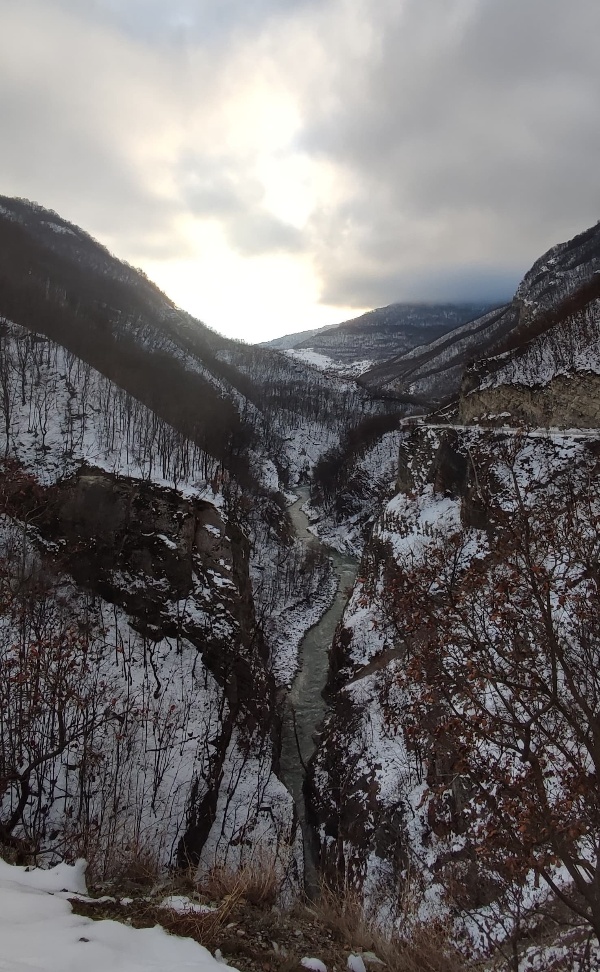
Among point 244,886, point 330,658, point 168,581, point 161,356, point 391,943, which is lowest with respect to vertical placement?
point 330,658

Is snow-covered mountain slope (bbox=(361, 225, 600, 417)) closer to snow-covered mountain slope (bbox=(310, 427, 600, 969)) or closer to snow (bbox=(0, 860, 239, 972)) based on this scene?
snow-covered mountain slope (bbox=(310, 427, 600, 969))

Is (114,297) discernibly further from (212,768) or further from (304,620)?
(212,768)

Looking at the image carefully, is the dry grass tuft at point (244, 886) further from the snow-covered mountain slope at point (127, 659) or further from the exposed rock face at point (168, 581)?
the exposed rock face at point (168, 581)

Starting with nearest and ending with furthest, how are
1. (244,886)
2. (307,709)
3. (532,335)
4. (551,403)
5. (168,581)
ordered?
(244,886) → (168,581) → (307,709) → (551,403) → (532,335)

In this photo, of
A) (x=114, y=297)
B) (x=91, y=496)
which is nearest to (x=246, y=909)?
(x=91, y=496)

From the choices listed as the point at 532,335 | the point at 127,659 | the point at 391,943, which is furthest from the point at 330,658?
the point at 532,335

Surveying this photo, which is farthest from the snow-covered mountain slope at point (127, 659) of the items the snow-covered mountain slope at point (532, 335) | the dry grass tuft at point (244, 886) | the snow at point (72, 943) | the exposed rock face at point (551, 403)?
the snow-covered mountain slope at point (532, 335)

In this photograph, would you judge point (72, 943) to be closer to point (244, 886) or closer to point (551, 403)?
point (244, 886)

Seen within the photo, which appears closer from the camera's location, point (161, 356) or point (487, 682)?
point (487, 682)

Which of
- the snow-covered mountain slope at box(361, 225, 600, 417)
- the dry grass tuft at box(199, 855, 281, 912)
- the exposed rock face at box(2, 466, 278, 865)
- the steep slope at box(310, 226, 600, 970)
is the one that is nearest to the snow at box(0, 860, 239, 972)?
the dry grass tuft at box(199, 855, 281, 912)
